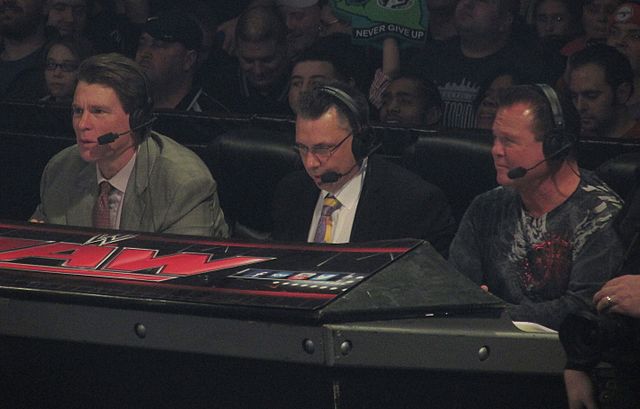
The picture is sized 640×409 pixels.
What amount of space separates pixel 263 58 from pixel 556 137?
2.15 m

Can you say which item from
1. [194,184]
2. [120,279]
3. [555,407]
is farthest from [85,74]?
[555,407]

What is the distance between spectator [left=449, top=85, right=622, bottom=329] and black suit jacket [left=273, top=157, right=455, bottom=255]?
0.40 feet

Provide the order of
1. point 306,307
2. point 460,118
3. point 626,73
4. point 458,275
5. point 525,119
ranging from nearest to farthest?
point 306,307
point 458,275
point 525,119
point 626,73
point 460,118

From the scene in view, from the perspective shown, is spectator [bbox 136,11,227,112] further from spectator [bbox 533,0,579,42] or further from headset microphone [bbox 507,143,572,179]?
headset microphone [bbox 507,143,572,179]

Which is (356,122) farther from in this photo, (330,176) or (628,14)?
(628,14)

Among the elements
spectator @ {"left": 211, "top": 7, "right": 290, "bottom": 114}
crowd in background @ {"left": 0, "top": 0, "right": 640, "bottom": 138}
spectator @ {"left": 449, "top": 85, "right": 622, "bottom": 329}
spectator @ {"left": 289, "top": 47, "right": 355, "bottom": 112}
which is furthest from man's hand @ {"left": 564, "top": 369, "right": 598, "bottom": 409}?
spectator @ {"left": 211, "top": 7, "right": 290, "bottom": 114}

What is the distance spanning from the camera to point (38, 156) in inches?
163

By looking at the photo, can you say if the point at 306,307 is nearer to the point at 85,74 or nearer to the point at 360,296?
the point at 360,296

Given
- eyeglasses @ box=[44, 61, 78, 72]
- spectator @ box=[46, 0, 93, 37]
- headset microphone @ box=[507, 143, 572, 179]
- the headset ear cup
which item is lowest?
headset microphone @ box=[507, 143, 572, 179]

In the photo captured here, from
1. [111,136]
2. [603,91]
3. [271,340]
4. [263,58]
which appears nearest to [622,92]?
[603,91]

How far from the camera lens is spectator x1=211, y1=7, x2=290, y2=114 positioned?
4.83 meters

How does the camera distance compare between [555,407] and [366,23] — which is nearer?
[555,407]

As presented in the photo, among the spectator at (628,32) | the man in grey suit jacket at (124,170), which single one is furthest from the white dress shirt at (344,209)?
the spectator at (628,32)

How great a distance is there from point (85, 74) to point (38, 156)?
0.88 m
